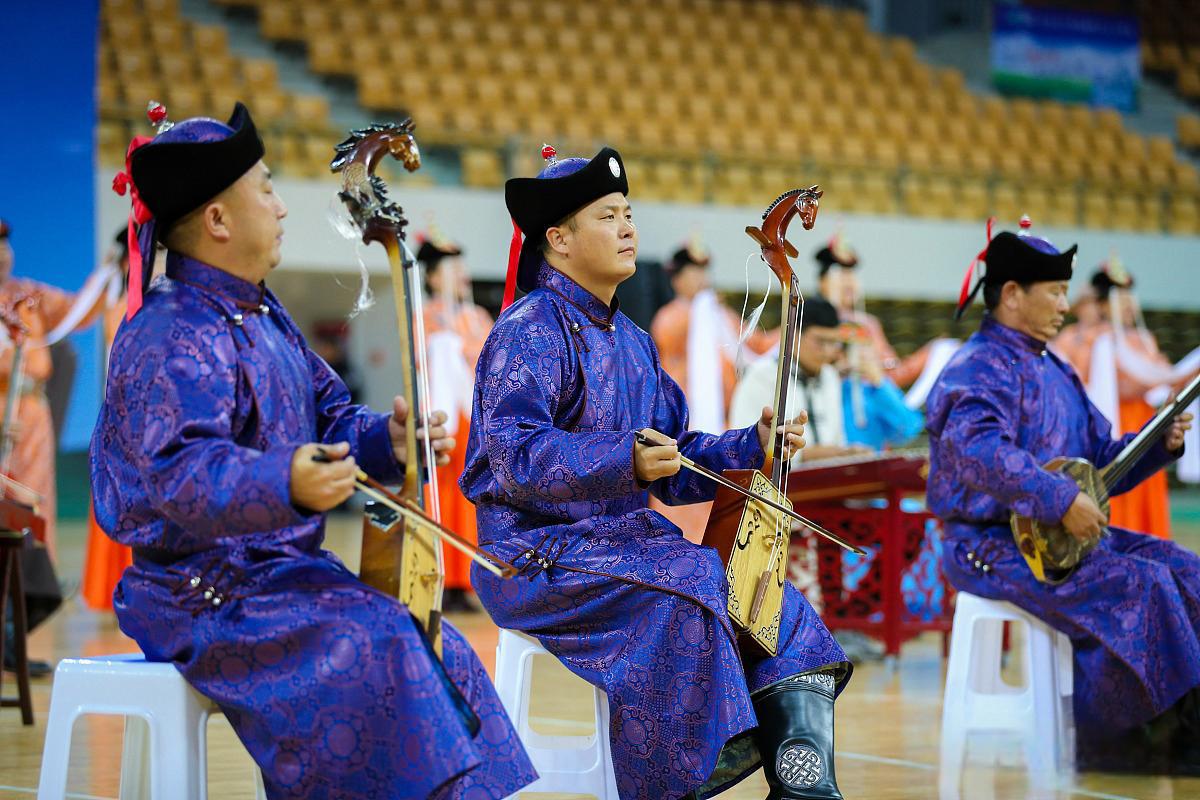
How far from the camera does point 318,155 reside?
987 cm

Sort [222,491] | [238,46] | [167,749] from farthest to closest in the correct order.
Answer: [238,46] < [167,749] < [222,491]

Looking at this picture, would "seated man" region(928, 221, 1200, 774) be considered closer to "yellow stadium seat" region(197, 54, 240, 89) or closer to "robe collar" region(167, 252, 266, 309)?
"robe collar" region(167, 252, 266, 309)

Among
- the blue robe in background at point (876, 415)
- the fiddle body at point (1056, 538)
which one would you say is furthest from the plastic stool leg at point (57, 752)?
the blue robe in background at point (876, 415)

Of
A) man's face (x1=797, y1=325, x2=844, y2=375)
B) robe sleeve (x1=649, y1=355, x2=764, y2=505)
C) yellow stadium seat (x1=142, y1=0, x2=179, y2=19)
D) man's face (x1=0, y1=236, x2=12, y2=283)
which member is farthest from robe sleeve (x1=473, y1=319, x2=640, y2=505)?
yellow stadium seat (x1=142, y1=0, x2=179, y2=19)

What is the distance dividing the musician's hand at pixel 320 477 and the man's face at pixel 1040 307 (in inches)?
86.3

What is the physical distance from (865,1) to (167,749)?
12.7 meters

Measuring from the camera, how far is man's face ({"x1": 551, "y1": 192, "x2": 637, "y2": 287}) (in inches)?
111

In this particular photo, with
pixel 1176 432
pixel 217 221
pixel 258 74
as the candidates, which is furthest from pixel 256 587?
pixel 258 74

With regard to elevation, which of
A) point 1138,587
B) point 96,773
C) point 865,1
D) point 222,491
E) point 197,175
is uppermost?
point 865,1

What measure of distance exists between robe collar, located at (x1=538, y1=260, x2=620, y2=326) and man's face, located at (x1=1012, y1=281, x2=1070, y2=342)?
1309mm

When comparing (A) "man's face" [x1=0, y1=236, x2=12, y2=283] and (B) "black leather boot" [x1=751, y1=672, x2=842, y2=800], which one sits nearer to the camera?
(B) "black leather boot" [x1=751, y1=672, x2=842, y2=800]

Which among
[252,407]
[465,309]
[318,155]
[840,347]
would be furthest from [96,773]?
[318,155]

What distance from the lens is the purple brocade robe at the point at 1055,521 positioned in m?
3.43

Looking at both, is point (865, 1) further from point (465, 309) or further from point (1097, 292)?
point (465, 309)
